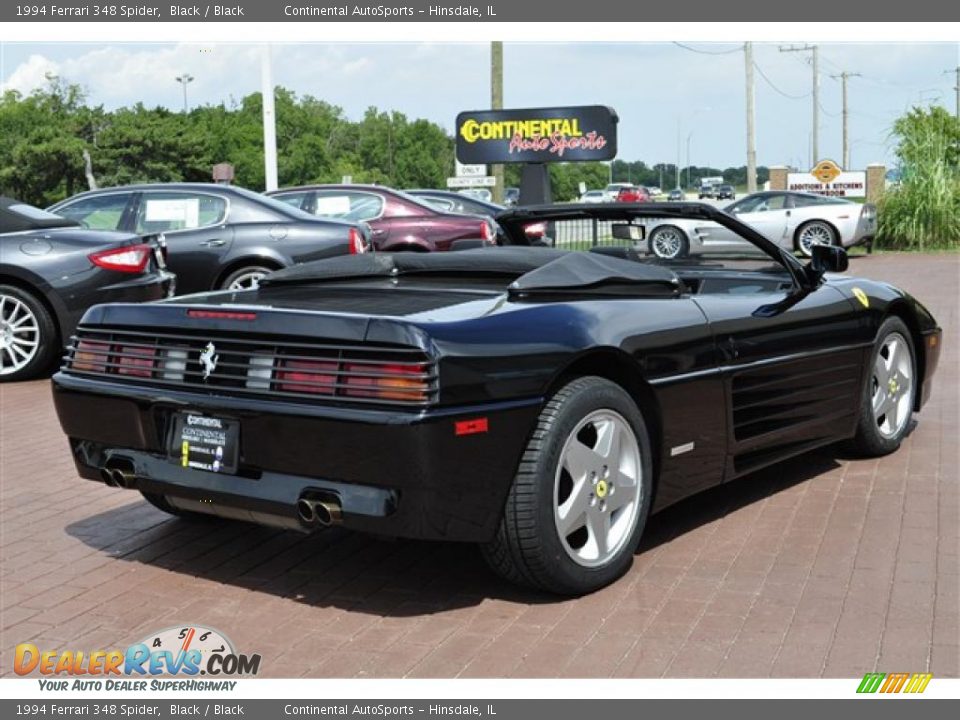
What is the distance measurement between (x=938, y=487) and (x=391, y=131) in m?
119

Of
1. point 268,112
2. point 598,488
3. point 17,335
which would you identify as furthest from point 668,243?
point 268,112

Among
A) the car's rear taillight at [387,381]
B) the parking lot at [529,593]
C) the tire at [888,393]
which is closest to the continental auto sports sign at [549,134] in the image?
the tire at [888,393]

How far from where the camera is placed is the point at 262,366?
13.3 feet

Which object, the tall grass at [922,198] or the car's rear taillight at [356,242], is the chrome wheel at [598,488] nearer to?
the car's rear taillight at [356,242]

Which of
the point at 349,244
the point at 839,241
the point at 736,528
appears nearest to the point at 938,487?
the point at 736,528

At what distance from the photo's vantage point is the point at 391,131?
4786 inches

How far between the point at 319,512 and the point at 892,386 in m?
3.67

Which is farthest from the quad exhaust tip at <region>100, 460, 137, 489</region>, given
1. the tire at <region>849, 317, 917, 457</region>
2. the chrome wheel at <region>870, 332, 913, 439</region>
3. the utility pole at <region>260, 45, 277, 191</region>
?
the utility pole at <region>260, 45, 277, 191</region>

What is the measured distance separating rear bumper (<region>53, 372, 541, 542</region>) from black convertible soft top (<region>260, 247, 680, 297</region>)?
25.7 inches

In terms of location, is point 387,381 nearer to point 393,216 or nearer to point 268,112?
point 393,216

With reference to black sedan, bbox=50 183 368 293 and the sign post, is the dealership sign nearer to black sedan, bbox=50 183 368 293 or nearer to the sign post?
the sign post

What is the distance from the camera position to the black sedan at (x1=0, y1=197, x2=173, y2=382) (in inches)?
368
